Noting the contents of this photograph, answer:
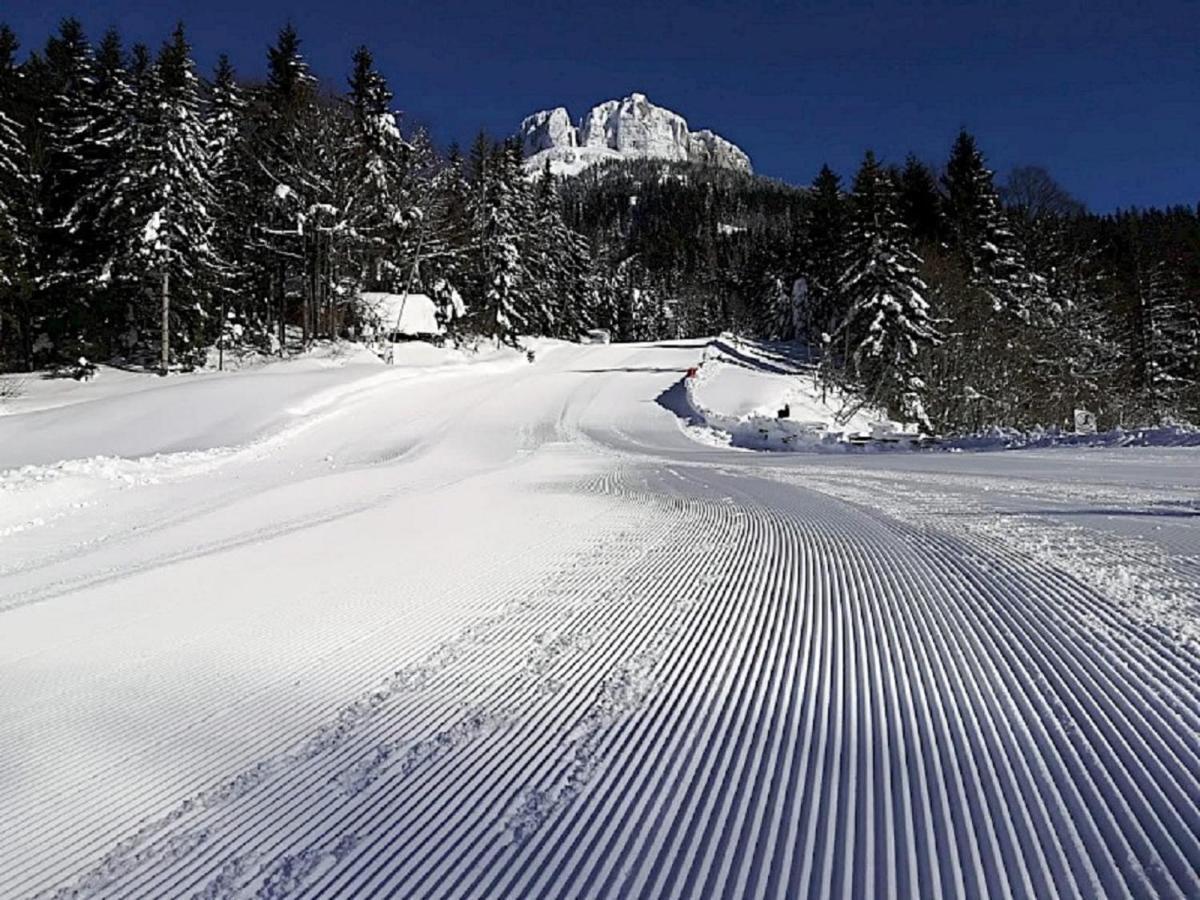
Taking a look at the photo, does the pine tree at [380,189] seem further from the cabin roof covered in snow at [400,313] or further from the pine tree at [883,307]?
the pine tree at [883,307]

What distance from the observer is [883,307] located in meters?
32.0

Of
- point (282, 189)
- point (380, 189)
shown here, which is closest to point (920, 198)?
point (380, 189)

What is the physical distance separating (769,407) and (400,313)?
62.8 feet

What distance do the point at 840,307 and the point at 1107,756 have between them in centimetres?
4111

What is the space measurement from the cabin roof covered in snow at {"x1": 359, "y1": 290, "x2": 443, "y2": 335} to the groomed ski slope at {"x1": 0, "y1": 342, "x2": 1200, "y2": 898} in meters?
30.9

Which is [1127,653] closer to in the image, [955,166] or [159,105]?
[159,105]

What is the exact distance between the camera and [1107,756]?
2.75 metres

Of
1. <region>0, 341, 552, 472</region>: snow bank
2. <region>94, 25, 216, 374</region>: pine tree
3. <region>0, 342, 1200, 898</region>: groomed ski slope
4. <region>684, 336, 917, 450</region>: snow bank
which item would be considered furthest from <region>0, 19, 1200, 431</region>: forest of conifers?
<region>0, 342, 1200, 898</region>: groomed ski slope

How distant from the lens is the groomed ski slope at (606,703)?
2.30m

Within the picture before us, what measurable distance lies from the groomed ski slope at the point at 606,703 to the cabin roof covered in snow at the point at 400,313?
30.9m

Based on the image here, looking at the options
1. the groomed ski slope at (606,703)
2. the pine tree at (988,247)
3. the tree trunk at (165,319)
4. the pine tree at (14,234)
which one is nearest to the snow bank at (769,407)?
the pine tree at (988,247)

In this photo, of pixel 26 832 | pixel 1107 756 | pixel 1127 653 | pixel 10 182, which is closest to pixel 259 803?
pixel 26 832

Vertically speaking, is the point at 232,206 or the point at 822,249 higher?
the point at 822,249

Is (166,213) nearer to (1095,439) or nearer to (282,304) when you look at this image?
(282,304)
